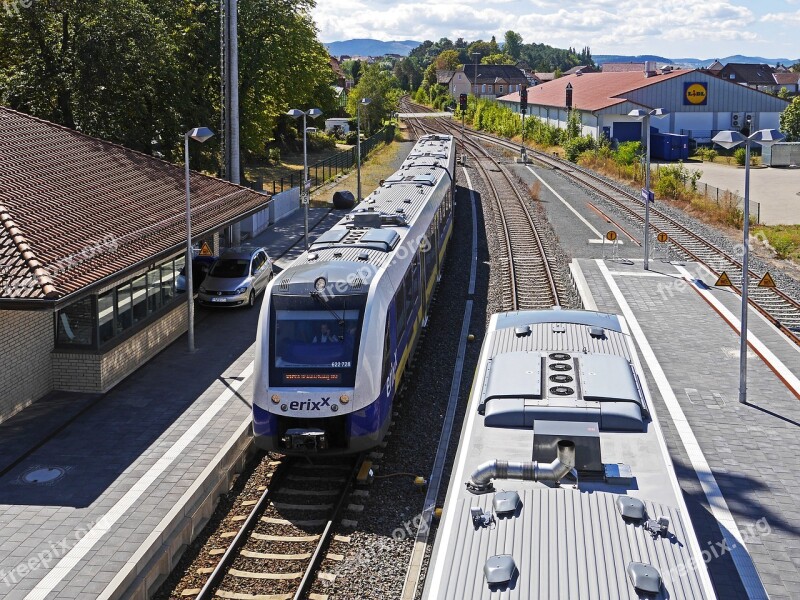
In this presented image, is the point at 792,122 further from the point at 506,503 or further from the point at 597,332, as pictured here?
the point at 506,503

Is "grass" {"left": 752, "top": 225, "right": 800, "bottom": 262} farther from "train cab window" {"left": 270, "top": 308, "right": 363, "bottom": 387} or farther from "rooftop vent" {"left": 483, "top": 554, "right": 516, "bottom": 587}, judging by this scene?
"rooftop vent" {"left": 483, "top": 554, "right": 516, "bottom": 587}

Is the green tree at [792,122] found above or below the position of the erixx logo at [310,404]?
above

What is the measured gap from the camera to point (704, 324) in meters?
21.0

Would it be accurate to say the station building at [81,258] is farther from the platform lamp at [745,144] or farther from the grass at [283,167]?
the grass at [283,167]

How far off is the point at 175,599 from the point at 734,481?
8.05 meters

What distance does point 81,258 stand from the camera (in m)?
15.6

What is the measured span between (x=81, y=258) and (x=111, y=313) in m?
2.02

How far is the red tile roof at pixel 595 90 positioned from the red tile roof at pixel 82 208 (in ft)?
149

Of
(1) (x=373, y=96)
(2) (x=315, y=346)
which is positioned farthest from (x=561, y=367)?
(1) (x=373, y=96)

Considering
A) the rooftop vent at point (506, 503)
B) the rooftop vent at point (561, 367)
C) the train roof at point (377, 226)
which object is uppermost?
the train roof at point (377, 226)

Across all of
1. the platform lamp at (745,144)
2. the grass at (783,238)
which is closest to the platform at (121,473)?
the platform lamp at (745,144)

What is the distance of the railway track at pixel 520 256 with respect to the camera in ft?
76.6

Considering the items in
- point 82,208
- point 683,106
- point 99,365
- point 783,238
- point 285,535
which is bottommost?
point 285,535

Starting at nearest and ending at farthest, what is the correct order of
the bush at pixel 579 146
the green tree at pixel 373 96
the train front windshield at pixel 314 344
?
the train front windshield at pixel 314 344, the bush at pixel 579 146, the green tree at pixel 373 96
